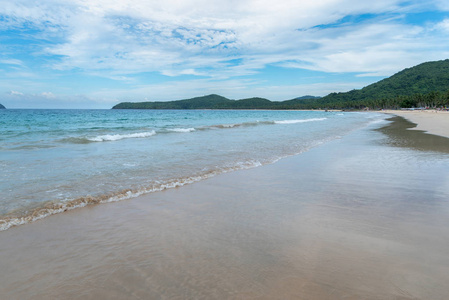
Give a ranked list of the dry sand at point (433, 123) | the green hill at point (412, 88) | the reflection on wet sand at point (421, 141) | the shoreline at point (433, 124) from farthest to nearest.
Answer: the green hill at point (412, 88), the dry sand at point (433, 123), the shoreline at point (433, 124), the reflection on wet sand at point (421, 141)

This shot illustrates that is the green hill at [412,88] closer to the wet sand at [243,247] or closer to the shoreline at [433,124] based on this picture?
the shoreline at [433,124]

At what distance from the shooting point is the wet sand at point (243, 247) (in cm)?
294

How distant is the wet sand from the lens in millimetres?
2938

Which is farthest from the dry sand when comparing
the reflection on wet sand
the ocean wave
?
the ocean wave

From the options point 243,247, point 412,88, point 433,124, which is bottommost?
point 243,247

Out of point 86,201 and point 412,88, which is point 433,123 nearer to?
point 86,201

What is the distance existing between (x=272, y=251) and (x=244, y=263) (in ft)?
1.69

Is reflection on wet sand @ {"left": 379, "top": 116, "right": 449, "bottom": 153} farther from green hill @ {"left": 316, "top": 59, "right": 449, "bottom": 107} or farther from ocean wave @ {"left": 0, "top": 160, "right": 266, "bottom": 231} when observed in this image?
→ green hill @ {"left": 316, "top": 59, "right": 449, "bottom": 107}

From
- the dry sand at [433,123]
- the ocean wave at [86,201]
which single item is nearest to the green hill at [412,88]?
the dry sand at [433,123]

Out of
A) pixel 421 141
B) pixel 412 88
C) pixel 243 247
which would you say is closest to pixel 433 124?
pixel 421 141

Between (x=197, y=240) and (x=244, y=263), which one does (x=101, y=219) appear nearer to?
(x=197, y=240)

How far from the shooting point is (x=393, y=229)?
436cm

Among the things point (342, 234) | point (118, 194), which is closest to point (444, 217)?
point (342, 234)

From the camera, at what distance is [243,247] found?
3.82 metres
